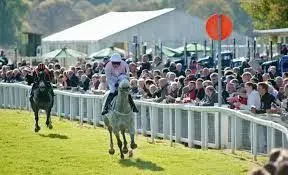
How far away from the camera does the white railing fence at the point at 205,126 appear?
→ 1412 centimetres

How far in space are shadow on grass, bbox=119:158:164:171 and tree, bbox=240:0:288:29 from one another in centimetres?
1817

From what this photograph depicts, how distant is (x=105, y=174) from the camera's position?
43.6 feet

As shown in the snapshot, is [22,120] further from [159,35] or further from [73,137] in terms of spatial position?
[159,35]

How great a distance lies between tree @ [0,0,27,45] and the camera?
111750mm

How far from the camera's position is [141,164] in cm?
1468

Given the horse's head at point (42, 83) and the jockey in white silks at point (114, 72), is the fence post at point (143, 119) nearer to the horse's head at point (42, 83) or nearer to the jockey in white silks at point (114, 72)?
the horse's head at point (42, 83)

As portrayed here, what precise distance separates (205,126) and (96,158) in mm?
2590

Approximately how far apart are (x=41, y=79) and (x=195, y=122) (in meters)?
5.64

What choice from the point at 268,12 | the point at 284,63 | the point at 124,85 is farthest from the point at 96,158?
the point at 268,12

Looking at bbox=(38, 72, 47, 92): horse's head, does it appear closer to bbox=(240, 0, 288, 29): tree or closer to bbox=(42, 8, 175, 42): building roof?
bbox=(240, 0, 288, 29): tree

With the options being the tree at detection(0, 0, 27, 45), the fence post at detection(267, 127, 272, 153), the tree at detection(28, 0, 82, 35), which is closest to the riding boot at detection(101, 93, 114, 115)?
the fence post at detection(267, 127, 272, 153)

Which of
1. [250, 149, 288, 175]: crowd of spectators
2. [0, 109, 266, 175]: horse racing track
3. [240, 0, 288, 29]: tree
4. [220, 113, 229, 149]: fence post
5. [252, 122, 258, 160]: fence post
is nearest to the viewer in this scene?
[250, 149, 288, 175]: crowd of spectators

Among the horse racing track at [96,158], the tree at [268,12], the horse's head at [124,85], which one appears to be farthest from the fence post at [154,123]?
the tree at [268,12]

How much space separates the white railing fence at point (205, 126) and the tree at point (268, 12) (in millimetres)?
10177
